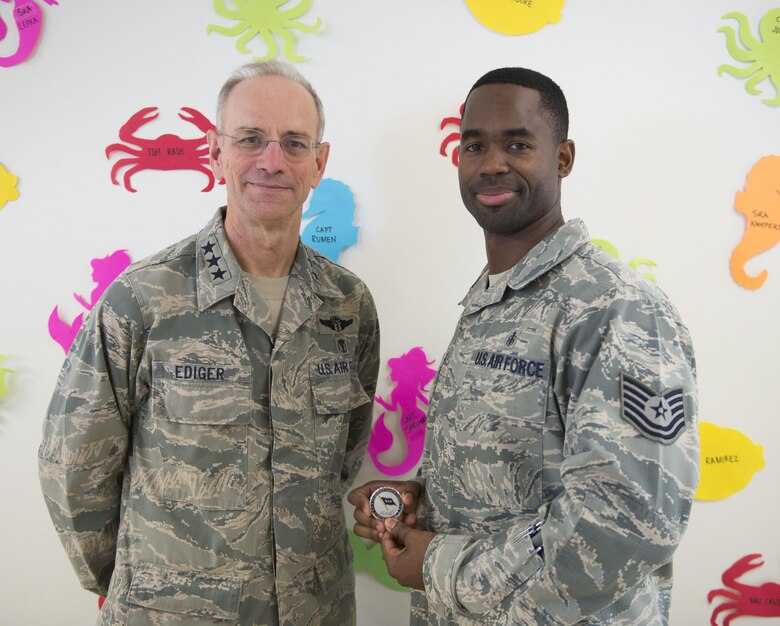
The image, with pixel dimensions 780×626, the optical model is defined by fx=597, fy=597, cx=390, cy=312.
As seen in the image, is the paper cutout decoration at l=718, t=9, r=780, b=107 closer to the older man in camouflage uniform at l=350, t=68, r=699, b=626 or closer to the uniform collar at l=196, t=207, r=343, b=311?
the older man in camouflage uniform at l=350, t=68, r=699, b=626

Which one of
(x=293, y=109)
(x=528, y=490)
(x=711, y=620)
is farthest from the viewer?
(x=711, y=620)

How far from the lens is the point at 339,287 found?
5.58ft

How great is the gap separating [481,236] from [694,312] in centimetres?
72

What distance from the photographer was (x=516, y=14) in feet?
5.93

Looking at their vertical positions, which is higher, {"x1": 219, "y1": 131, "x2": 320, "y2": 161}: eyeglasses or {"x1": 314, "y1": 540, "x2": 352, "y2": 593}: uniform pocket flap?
{"x1": 219, "y1": 131, "x2": 320, "y2": 161}: eyeglasses

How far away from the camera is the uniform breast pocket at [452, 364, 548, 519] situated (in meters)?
1.10

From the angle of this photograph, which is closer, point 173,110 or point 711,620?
point 173,110

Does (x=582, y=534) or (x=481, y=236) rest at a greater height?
(x=481, y=236)

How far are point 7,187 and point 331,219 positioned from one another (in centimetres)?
99

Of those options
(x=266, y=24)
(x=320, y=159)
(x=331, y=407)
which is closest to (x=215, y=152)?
(x=320, y=159)

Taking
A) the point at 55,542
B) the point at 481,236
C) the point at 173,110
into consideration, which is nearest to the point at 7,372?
the point at 55,542

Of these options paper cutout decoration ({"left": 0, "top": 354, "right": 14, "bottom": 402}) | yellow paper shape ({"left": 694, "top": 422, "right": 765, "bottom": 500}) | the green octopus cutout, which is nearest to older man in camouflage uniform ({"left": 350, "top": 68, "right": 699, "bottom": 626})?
the green octopus cutout

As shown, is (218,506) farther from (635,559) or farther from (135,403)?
(635,559)

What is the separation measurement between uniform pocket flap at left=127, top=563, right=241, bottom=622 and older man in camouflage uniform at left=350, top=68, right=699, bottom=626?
351 mm
